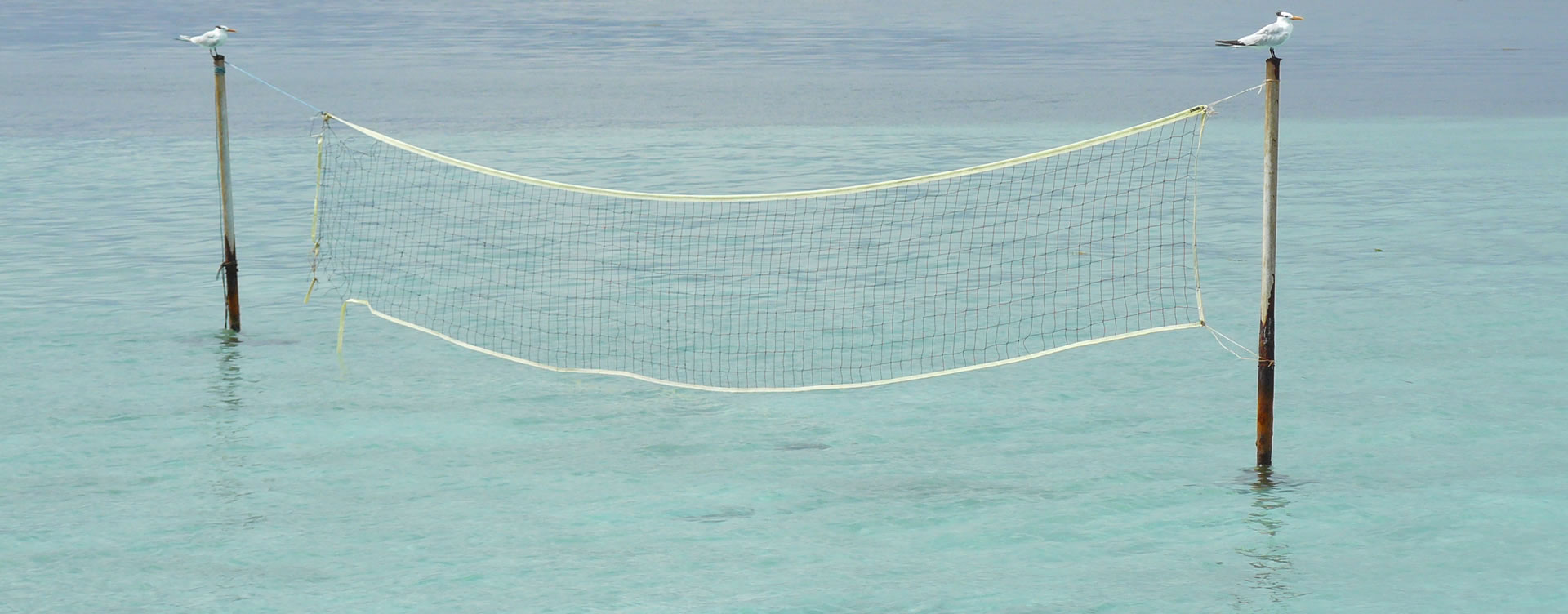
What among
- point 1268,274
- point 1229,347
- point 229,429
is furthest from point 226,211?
point 1268,274

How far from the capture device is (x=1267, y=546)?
947 cm

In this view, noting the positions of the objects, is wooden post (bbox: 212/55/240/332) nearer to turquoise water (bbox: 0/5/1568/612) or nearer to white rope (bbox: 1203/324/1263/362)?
turquoise water (bbox: 0/5/1568/612)

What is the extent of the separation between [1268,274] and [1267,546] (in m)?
1.79

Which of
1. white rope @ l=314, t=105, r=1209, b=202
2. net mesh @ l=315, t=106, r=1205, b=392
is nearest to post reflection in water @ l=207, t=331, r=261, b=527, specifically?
net mesh @ l=315, t=106, r=1205, b=392

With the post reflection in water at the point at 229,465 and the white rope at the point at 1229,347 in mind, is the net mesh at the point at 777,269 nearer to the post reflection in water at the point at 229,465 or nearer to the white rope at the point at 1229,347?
the white rope at the point at 1229,347

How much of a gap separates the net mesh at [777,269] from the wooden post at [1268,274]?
1.84ft

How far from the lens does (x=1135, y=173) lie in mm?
25828

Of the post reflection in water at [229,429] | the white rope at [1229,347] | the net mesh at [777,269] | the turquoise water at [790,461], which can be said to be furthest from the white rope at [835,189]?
the post reflection in water at [229,429]

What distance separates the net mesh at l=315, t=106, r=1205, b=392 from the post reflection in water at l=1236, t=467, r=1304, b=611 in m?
1.24

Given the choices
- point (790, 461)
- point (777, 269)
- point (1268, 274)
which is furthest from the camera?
point (777, 269)

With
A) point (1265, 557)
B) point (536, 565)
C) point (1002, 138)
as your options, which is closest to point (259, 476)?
point (536, 565)

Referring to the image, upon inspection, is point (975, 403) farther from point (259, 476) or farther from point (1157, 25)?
point (1157, 25)

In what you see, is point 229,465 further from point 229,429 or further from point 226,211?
point 226,211

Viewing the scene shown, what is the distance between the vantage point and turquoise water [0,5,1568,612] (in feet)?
29.5
